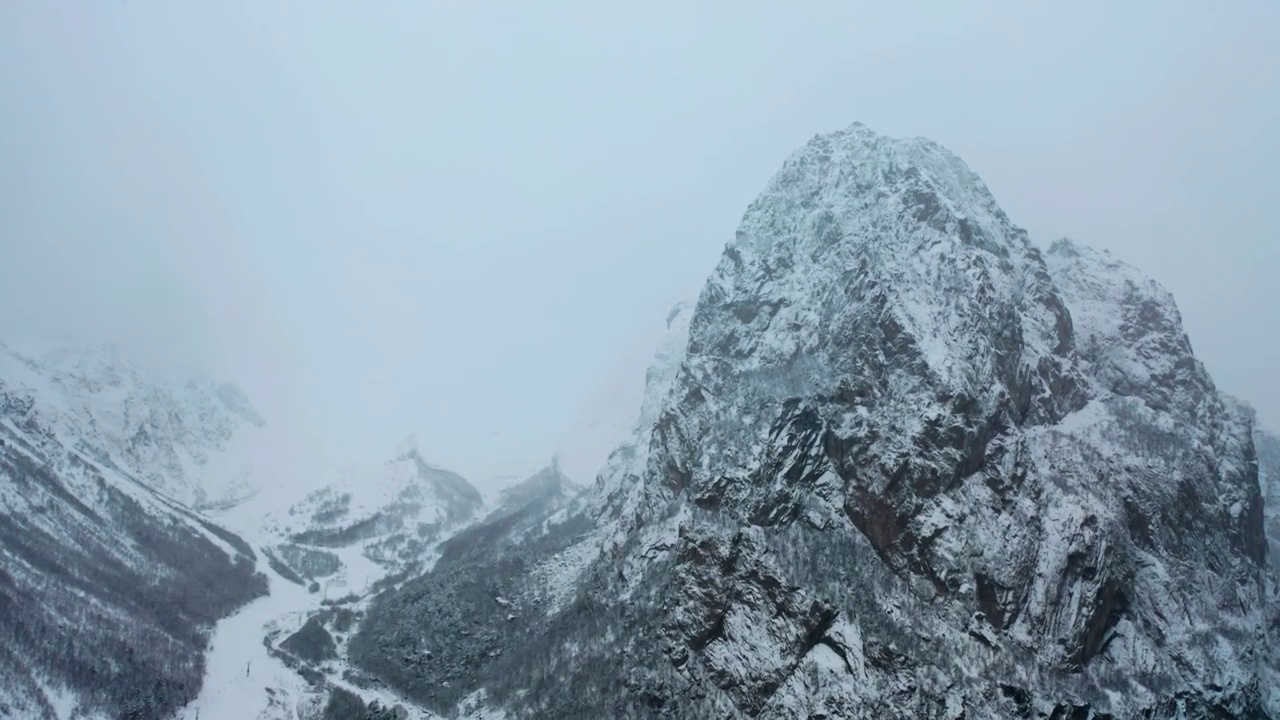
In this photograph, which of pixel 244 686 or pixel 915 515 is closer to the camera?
pixel 915 515

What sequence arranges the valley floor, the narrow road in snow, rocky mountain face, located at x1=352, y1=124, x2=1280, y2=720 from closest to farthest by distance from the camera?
rocky mountain face, located at x1=352, y1=124, x2=1280, y2=720, the valley floor, the narrow road in snow

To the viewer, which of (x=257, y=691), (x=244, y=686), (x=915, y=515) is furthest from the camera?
(x=244, y=686)

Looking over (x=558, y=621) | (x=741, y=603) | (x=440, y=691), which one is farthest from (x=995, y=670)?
(x=440, y=691)

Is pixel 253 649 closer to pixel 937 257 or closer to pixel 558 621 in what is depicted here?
pixel 558 621

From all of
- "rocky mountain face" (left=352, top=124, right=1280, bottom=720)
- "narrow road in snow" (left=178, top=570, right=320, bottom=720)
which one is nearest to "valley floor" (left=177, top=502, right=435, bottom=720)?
"narrow road in snow" (left=178, top=570, right=320, bottom=720)

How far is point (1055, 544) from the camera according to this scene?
113m

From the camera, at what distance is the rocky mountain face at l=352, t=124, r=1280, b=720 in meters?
110

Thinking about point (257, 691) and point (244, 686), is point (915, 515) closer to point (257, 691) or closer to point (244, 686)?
point (257, 691)

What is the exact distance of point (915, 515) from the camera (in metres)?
117

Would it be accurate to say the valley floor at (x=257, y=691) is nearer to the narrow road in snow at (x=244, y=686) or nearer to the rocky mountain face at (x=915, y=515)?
the narrow road in snow at (x=244, y=686)

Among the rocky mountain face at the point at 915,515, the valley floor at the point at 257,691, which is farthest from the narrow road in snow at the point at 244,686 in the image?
the rocky mountain face at the point at 915,515

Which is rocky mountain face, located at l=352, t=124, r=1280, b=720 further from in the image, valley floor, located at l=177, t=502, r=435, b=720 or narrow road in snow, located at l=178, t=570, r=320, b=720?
narrow road in snow, located at l=178, t=570, r=320, b=720

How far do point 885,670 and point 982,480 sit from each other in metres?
32.3

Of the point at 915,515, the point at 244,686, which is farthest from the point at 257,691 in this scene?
the point at 915,515
